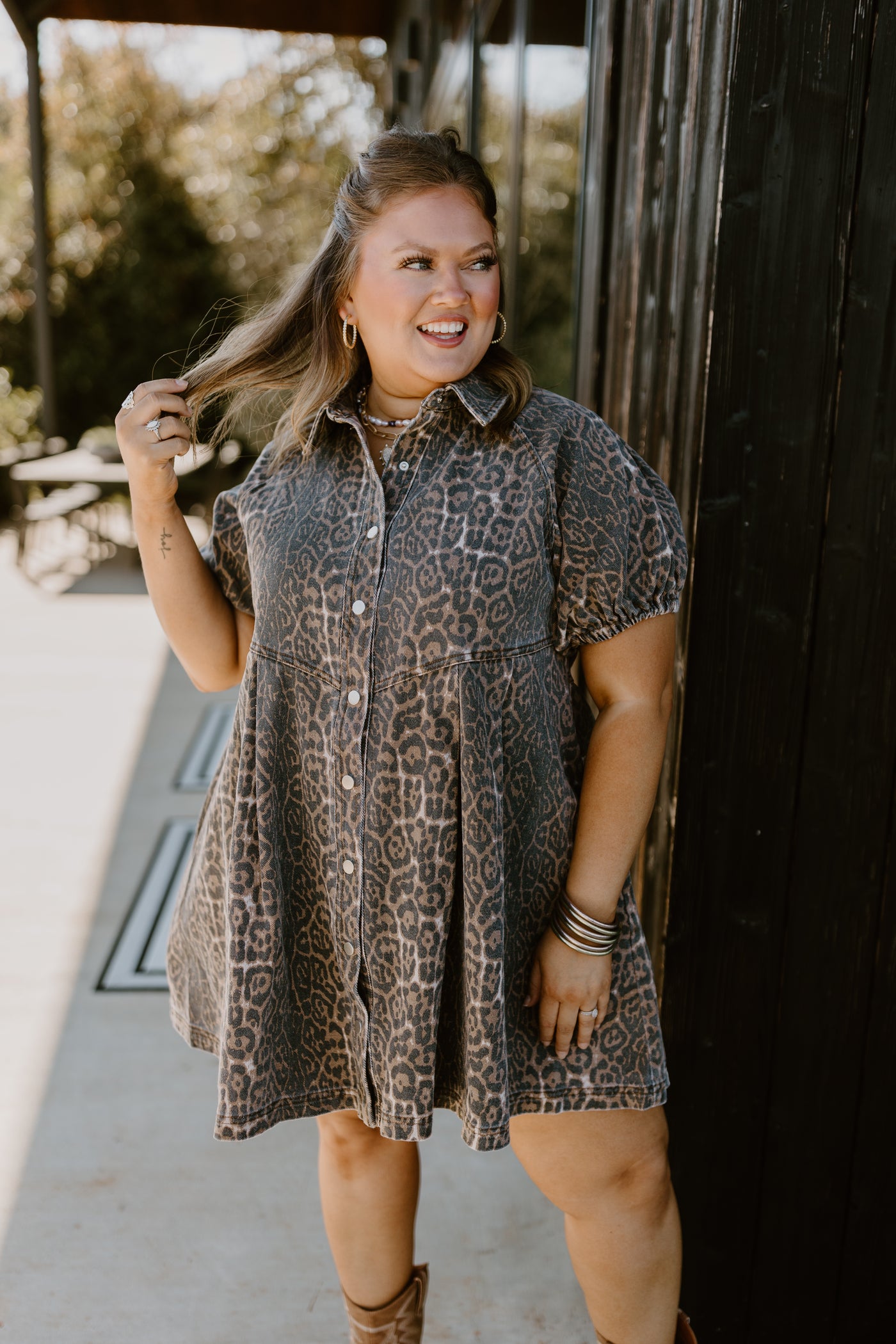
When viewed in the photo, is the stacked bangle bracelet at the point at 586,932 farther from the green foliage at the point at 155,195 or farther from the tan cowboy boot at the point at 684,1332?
the green foliage at the point at 155,195

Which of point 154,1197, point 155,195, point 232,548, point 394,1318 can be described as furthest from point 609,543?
point 155,195

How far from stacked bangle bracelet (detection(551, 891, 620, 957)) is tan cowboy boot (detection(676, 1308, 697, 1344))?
57cm

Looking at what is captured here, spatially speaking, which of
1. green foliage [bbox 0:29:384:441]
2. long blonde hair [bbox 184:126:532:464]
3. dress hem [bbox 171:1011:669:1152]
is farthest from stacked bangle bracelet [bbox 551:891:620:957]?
green foliage [bbox 0:29:384:441]

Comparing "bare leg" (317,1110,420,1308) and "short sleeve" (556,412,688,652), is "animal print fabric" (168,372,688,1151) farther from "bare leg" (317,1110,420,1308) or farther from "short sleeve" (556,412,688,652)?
"bare leg" (317,1110,420,1308)

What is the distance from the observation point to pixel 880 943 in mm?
1525

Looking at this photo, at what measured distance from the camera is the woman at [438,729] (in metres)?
1.24

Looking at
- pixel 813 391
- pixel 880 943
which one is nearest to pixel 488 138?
pixel 813 391

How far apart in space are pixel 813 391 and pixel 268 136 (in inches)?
507

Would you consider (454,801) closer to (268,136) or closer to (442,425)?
(442,425)

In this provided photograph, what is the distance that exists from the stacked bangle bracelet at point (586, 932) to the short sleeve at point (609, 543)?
1.02 ft

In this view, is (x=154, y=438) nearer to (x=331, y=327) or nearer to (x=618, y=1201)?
(x=331, y=327)

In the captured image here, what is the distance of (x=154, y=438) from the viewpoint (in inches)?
53.7

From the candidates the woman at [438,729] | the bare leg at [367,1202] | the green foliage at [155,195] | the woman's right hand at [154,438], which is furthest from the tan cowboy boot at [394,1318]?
the green foliage at [155,195]

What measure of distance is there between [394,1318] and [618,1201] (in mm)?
454
